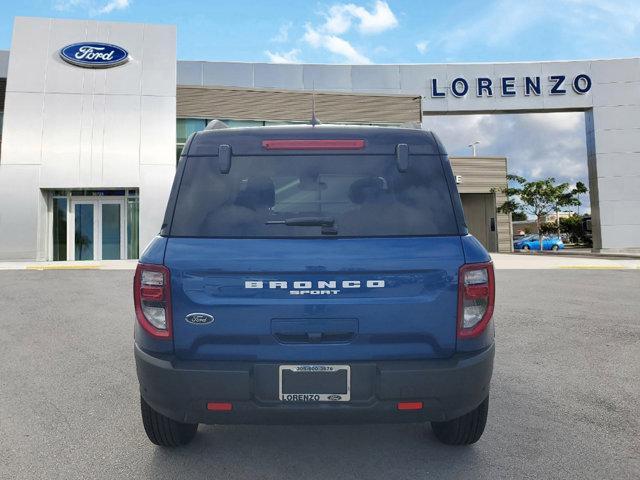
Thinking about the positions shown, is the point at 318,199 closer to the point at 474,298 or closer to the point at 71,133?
the point at 474,298

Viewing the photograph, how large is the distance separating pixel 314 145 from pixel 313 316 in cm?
94

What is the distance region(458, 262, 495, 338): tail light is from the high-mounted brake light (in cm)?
88

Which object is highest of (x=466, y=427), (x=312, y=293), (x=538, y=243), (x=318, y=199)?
(x=538, y=243)

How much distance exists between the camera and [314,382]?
92.4 inches

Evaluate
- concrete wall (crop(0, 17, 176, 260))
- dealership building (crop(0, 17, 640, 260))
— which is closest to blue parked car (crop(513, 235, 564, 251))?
dealership building (crop(0, 17, 640, 260))

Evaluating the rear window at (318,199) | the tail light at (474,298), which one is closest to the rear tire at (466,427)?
the tail light at (474,298)

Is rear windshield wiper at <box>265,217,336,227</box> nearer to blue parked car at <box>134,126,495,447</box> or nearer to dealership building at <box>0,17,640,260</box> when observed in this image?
blue parked car at <box>134,126,495,447</box>

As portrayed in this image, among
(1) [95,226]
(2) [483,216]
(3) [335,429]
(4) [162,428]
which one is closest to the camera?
(4) [162,428]

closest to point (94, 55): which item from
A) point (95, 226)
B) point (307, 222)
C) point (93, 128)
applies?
point (93, 128)

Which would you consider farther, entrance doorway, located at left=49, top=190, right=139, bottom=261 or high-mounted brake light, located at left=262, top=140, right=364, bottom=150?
entrance doorway, located at left=49, top=190, right=139, bottom=261

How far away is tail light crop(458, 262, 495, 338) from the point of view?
2.40 m

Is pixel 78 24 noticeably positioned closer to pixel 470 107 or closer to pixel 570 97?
pixel 470 107

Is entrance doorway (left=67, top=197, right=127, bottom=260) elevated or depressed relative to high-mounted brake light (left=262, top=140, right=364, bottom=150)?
elevated

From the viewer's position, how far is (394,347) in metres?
2.37
